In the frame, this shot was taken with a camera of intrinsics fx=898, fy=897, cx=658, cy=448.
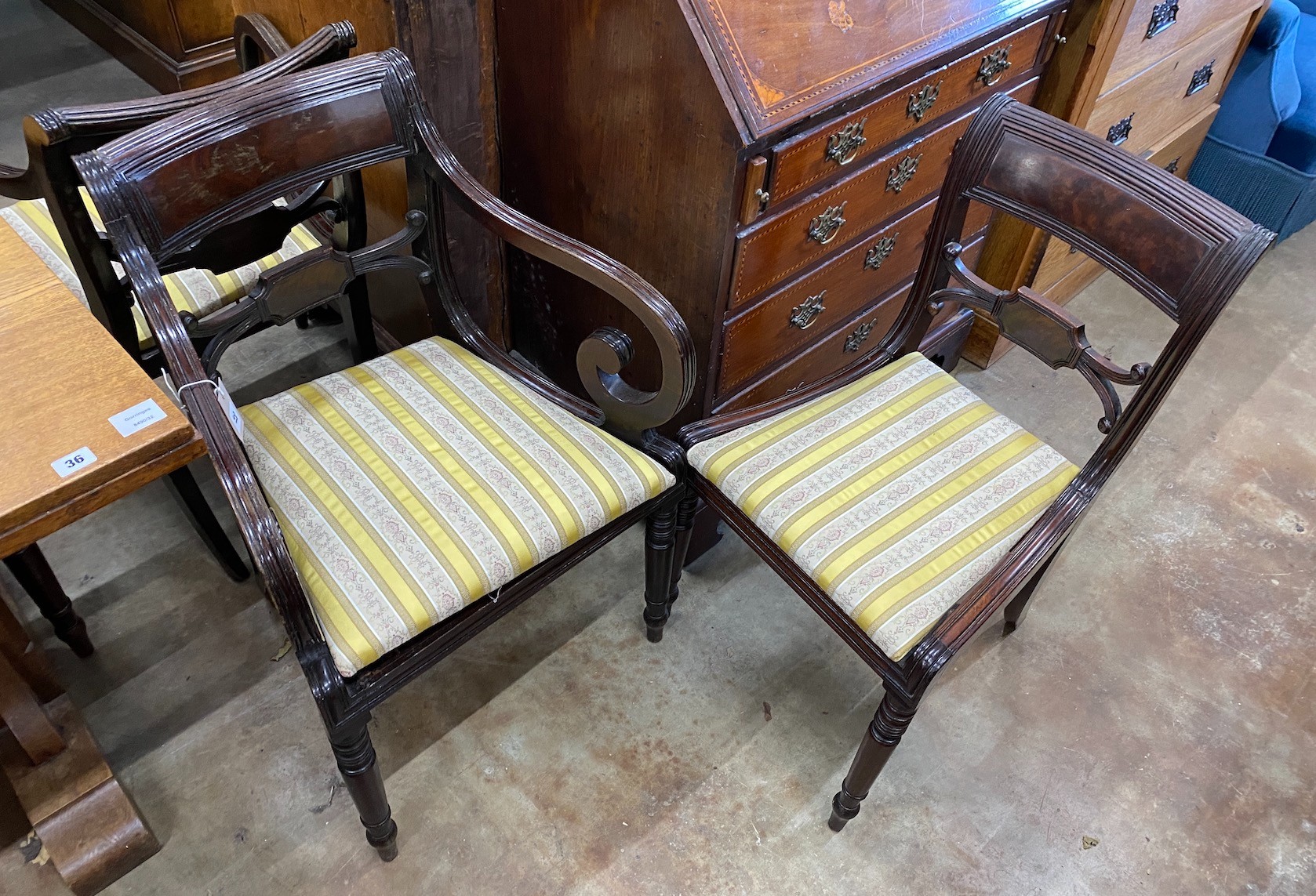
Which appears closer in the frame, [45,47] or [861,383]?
[861,383]

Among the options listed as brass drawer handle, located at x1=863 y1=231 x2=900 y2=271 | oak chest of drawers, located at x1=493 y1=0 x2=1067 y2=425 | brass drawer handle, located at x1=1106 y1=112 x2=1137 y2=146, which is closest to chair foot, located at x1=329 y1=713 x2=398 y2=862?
oak chest of drawers, located at x1=493 y1=0 x2=1067 y2=425

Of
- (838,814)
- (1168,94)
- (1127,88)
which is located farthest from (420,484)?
(1168,94)

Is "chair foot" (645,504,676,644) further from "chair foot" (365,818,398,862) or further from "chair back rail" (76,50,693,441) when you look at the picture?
"chair foot" (365,818,398,862)

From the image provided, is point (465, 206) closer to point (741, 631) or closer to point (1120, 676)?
point (741, 631)

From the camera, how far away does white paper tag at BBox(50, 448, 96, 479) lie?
847 millimetres

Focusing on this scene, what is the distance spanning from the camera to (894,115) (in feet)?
4.84

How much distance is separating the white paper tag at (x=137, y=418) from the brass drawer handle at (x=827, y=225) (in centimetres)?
100

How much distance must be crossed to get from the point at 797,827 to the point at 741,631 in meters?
0.39

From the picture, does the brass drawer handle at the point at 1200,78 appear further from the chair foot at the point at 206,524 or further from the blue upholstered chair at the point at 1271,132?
the chair foot at the point at 206,524

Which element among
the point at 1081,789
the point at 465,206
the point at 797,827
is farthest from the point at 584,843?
the point at 465,206

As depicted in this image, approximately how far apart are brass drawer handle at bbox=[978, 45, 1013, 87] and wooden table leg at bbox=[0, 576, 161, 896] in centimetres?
180

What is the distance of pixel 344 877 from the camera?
1.41 metres

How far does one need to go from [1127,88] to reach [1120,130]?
0.12 m

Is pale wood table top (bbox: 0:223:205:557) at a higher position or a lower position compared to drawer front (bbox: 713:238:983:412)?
higher
